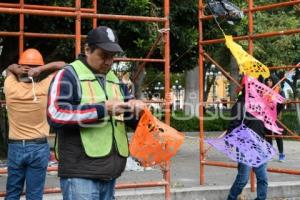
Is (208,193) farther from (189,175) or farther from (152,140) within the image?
(152,140)

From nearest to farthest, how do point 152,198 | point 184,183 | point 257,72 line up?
1. point 257,72
2. point 152,198
3. point 184,183

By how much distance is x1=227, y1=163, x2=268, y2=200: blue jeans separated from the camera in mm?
7105

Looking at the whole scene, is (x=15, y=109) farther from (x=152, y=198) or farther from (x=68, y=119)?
(x=152, y=198)

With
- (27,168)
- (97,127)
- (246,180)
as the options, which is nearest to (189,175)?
A: (246,180)

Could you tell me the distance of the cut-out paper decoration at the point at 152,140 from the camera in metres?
3.94

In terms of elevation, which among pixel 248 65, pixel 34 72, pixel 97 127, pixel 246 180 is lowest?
pixel 246 180

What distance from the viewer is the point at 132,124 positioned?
404 cm

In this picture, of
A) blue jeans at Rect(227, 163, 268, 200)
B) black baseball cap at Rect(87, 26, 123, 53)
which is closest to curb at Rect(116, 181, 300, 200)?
blue jeans at Rect(227, 163, 268, 200)

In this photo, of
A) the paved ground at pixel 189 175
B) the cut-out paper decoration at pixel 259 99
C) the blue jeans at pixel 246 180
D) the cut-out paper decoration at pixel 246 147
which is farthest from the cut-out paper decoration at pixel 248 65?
the paved ground at pixel 189 175

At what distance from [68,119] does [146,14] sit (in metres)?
6.86

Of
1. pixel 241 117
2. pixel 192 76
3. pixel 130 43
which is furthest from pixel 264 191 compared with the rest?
pixel 192 76

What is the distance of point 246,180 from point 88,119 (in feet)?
13.1

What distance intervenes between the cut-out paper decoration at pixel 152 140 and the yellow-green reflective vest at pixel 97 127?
0.55 feet

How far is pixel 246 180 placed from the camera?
7.16m
